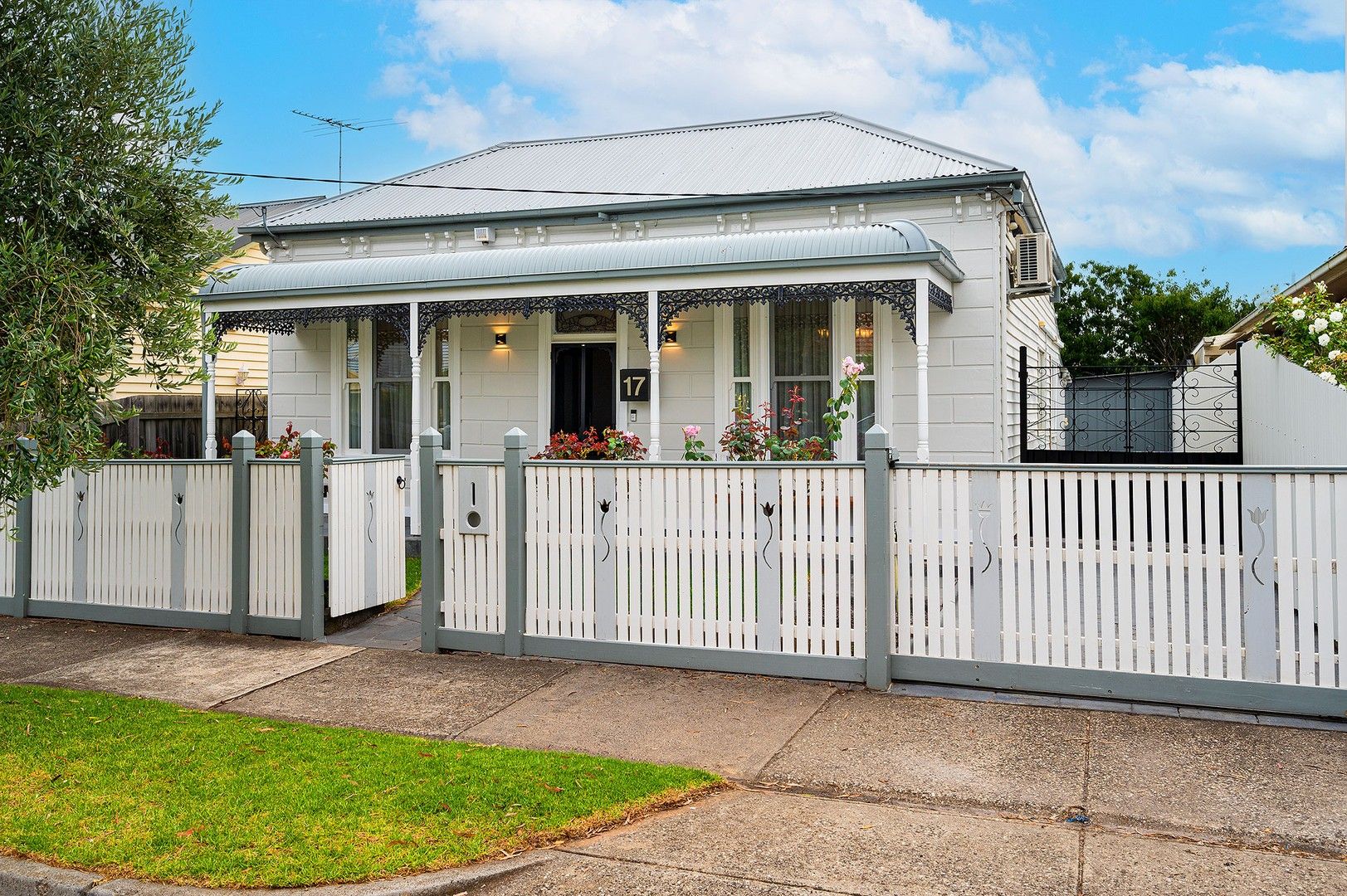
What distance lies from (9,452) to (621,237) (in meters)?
9.33

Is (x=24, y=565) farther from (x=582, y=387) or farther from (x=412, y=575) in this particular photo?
(x=582, y=387)

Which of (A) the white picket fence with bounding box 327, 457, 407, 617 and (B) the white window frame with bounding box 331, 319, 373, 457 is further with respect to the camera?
(B) the white window frame with bounding box 331, 319, 373, 457

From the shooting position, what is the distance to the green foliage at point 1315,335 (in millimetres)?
8602

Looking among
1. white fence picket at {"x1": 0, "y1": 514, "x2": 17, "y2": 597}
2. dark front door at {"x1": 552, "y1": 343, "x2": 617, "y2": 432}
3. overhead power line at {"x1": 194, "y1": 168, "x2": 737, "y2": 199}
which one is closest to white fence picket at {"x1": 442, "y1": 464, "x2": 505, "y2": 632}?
white fence picket at {"x1": 0, "y1": 514, "x2": 17, "y2": 597}

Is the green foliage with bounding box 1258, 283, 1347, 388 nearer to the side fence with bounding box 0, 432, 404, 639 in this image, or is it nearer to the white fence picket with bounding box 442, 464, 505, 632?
the white fence picket with bounding box 442, 464, 505, 632

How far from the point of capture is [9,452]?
210 inches

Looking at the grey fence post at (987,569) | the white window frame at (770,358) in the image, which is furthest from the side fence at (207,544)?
the white window frame at (770,358)

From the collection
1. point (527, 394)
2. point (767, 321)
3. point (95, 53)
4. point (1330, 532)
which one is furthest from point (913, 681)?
point (527, 394)

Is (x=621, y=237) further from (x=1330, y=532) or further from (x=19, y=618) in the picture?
(x=1330, y=532)

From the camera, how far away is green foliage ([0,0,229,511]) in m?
5.11

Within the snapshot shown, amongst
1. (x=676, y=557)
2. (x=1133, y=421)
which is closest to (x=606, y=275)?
(x=676, y=557)

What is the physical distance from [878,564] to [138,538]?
19.5ft

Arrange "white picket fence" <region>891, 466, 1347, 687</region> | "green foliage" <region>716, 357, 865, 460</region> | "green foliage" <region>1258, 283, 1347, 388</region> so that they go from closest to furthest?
"white picket fence" <region>891, 466, 1347, 687</region> < "green foliage" <region>1258, 283, 1347, 388</region> < "green foliage" <region>716, 357, 865, 460</region>

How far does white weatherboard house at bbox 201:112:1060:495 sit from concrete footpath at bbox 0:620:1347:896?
18.1ft
